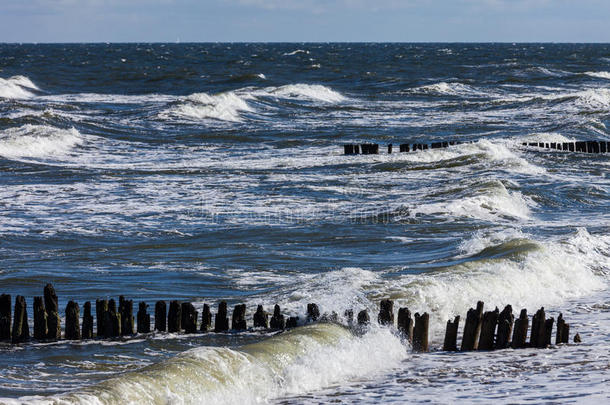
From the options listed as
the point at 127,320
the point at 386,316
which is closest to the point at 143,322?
the point at 127,320

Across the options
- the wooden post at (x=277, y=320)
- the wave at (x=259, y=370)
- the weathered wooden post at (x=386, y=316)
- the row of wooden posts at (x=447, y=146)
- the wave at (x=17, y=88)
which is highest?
the wave at (x=17, y=88)

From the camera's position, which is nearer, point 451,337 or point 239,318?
point 451,337

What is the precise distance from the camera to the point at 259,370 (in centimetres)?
902

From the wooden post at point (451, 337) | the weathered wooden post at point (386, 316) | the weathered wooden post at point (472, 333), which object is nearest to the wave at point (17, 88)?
the weathered wooden post at point (386, 316)

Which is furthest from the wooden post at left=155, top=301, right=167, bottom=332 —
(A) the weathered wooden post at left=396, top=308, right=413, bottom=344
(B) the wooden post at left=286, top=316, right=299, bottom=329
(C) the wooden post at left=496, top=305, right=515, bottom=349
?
(C) the wooden post at left=496, top=305, right=515, bottom=349

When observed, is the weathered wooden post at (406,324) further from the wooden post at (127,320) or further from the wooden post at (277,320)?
the wooden post at (127,320)

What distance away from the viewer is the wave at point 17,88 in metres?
57.9

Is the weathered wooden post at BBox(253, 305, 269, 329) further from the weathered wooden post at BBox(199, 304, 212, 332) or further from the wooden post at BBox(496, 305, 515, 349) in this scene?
the wooden post at BBox(496, 305, 515, 349)

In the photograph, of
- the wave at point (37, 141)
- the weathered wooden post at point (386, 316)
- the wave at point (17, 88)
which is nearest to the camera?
the weathered wooden post at point (386, 316)

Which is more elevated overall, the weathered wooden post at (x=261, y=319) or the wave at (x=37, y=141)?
the wave at (x=37, y=141)

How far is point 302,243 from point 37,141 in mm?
16910

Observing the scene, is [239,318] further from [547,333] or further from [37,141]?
[37,141]

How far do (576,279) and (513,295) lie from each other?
4.25 ft

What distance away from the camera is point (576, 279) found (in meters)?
14.2
